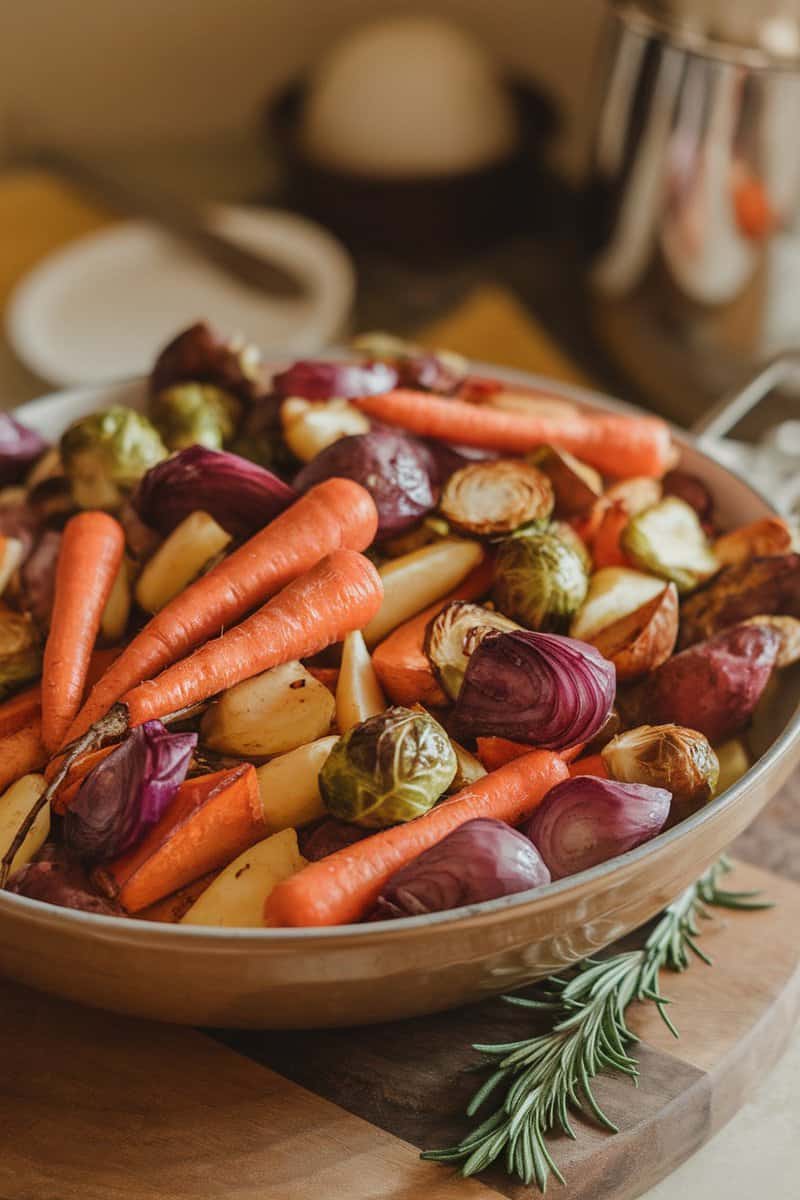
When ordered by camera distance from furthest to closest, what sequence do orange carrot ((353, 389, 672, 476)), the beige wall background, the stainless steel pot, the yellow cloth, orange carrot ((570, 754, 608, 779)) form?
the beige wall background → the yellow cloth → the stainless steel pot → orange carrot ((353, 389, 672, 476)) → orange carrot ((570, 754, 608, 779))

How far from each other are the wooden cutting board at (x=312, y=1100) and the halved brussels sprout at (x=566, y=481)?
0.66m

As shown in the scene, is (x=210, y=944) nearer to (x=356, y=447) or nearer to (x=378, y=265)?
(x=356, y=447)

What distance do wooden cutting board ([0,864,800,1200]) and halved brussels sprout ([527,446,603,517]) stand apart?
2.17 ft

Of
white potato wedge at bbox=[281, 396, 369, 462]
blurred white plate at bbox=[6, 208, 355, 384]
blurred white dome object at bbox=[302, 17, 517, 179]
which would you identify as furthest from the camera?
blurred white dome object at bbox=[302, 17, 517, 179]

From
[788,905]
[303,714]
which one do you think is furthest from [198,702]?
[788,905]

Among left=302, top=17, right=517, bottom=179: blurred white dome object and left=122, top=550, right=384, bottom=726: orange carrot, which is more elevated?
left=302, top=17, right=517, bottom=179: blurred white dome object

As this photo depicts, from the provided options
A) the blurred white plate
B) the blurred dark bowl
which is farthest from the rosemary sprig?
the blurred dark bowl

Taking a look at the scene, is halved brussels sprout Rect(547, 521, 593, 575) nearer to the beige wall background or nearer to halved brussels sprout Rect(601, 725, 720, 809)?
halved brussels sprout Rect(601, 725, 720, 809)

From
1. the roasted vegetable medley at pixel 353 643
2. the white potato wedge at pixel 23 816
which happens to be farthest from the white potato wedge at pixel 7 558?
the white potato wedge at pixel 23 816

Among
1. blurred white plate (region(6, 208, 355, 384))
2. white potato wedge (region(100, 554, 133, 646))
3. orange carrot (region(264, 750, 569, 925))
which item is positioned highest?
orange carrot (region(264, 750, 569, 925))

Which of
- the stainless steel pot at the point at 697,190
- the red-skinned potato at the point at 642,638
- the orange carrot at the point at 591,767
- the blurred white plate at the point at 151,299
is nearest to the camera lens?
the orange carrot at the point at 591,767

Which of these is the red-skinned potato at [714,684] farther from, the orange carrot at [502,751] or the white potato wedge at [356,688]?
the white potato wedge at [356,688]

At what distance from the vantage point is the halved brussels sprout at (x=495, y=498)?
5.74 ft

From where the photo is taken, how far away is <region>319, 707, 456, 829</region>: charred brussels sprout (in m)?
1.39
